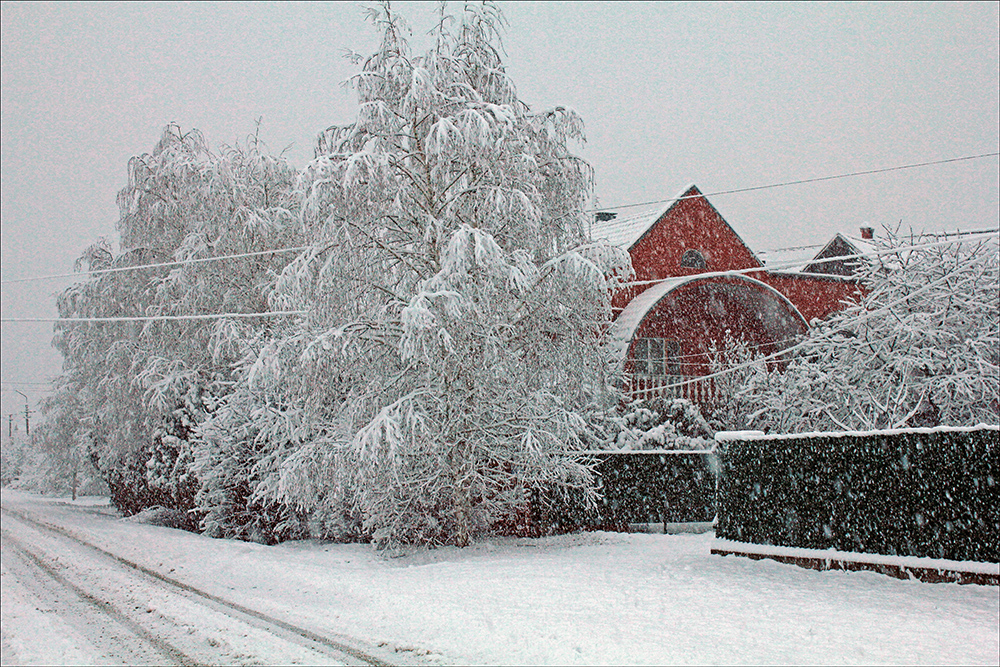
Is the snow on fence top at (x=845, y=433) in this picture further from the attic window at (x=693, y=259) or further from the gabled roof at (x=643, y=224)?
the attic window at (x=693, y=259)

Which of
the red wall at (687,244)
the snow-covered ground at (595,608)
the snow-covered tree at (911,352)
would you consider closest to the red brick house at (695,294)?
the red wall at (687,244)

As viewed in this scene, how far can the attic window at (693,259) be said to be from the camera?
25.0 meters

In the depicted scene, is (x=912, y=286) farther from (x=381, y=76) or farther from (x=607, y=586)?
(x=381, y=76)

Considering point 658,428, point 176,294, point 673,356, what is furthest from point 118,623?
point 673,356

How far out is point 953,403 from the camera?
13.2 m

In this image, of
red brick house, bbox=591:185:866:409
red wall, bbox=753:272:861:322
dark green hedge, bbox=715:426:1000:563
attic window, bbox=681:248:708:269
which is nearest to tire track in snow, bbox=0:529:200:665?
dark green hedge, bbox=715:426:1000:563

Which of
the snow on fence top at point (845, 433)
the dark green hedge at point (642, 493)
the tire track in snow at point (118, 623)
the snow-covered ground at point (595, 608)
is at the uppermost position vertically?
the snow on fence top at point (845, 433)

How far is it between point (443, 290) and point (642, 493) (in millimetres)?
6187

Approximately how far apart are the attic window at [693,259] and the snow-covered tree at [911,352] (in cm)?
963

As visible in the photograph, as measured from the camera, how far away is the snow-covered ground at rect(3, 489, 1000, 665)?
645 centimetres

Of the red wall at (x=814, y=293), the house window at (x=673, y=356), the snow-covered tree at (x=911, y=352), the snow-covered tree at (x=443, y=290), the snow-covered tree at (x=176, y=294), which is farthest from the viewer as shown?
the red wall at (x=814, y=293)

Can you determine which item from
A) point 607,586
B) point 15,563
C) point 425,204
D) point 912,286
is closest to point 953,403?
point 912,286

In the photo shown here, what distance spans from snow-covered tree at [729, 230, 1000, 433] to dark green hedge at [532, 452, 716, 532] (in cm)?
188

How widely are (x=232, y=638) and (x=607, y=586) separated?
4064 mm
